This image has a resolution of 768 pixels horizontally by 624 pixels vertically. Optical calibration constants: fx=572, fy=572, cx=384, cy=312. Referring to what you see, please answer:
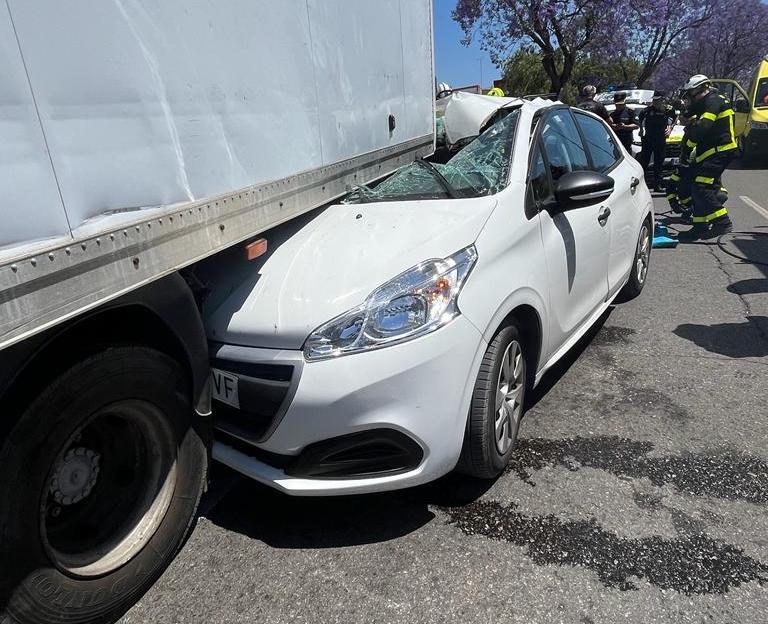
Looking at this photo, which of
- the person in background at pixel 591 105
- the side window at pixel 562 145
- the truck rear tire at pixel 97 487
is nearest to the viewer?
the truck rear tire at pixel 97 487

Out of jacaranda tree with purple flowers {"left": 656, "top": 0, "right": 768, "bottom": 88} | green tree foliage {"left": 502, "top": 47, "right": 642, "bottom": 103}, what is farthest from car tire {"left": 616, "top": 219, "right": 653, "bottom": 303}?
green tree foliage {"left": 502, "top": 47, "right": 642, "bottom": 103}

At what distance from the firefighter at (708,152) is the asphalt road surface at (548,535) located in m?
4.25

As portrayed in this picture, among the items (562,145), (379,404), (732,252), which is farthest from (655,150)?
(379,404)

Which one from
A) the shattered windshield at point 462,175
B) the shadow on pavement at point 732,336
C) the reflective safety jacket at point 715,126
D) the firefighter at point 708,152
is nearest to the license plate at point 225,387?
the shattered windshield at point 462,175

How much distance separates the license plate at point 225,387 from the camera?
232 cm

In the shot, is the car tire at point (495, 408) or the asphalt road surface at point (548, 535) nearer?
the asphalt road surface at point (548, 535)

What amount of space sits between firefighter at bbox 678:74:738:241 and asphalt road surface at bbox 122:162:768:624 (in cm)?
425

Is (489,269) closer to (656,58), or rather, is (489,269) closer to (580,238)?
(580,238)

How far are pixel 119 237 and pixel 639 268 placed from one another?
4401mm

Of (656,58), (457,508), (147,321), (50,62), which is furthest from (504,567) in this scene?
(656,58)

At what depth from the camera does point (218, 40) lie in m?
2.02

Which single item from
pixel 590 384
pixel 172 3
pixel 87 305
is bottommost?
pixel 590 384

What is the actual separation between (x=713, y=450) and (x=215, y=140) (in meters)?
2.70

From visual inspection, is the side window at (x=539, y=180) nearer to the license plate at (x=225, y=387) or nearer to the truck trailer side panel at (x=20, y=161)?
the license plate at (x=225, y=387)
